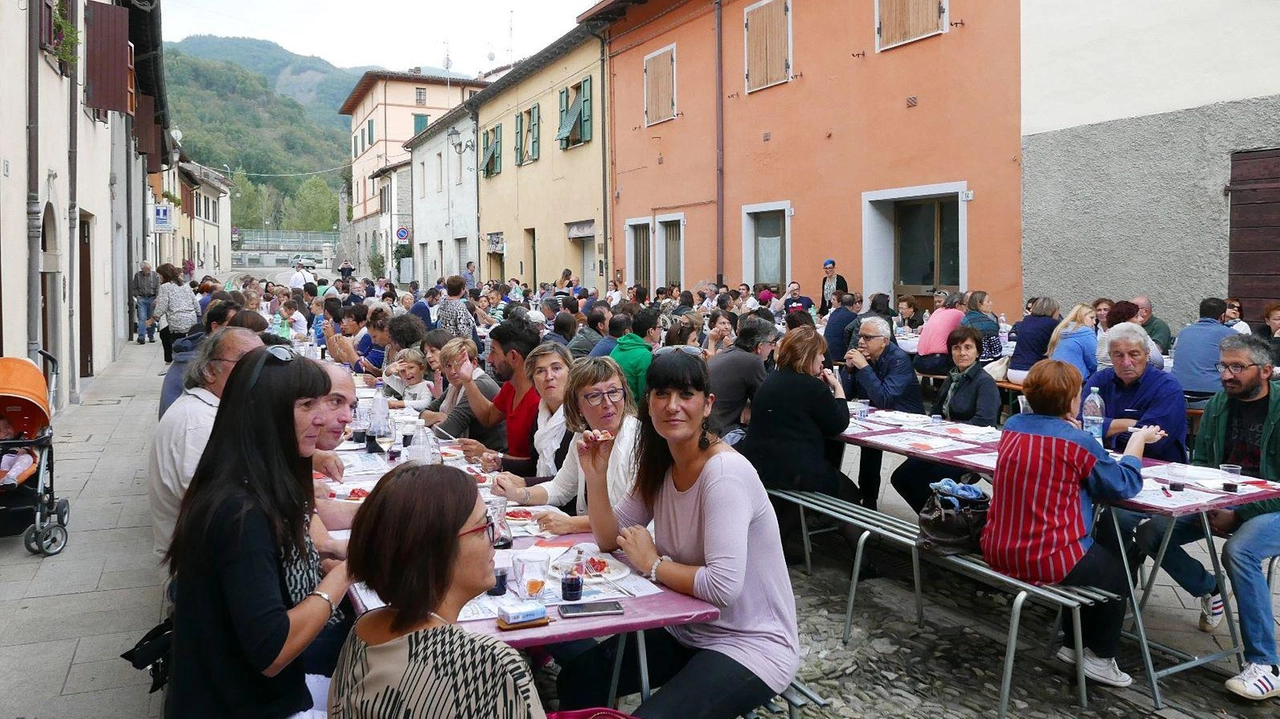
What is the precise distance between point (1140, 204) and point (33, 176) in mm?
11867

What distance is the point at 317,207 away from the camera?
95438 mm

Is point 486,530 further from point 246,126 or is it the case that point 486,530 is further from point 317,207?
point 246,126

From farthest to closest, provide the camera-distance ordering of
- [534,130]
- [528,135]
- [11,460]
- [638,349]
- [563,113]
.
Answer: [528,135] < [534,130] < [563,113] < [638,349] < [11,460]

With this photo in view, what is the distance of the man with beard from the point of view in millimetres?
5820

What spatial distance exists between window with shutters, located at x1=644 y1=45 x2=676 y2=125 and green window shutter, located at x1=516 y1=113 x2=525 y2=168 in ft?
26.2

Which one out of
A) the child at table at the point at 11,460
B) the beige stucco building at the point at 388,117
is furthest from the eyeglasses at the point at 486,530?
the beige stucco building at the point at 388,117

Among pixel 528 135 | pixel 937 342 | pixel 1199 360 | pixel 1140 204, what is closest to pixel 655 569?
pixel 1199 360

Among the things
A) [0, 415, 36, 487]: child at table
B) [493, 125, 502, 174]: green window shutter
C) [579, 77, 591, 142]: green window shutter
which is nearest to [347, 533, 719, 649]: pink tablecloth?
[0, 415, 36, 487]: child at table

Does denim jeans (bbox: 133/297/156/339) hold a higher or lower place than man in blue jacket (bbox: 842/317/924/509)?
higher

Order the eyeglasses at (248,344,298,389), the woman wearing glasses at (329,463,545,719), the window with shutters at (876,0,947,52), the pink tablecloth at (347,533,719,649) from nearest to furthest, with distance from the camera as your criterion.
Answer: the woman wearing glasses at (329,463,545,719) < the eyeglasses at (248,344,298,389) < the pink tablecloth at (347,533,719,649) < the window with shutters at (876,0,947,52)

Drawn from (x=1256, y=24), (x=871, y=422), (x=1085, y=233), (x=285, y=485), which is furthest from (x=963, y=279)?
(x=285, y=485)

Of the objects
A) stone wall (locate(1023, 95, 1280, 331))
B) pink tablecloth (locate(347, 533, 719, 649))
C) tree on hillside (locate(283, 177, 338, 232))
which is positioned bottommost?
pink tablecloth (locate(347, 533, 719, 649))

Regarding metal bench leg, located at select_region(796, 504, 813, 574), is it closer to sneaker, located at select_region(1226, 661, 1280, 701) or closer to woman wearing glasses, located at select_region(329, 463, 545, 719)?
sneaker, located at select_region(1226, 661, 1280, 701)

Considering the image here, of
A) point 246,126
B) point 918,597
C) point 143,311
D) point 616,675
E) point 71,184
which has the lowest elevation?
point 918,597
